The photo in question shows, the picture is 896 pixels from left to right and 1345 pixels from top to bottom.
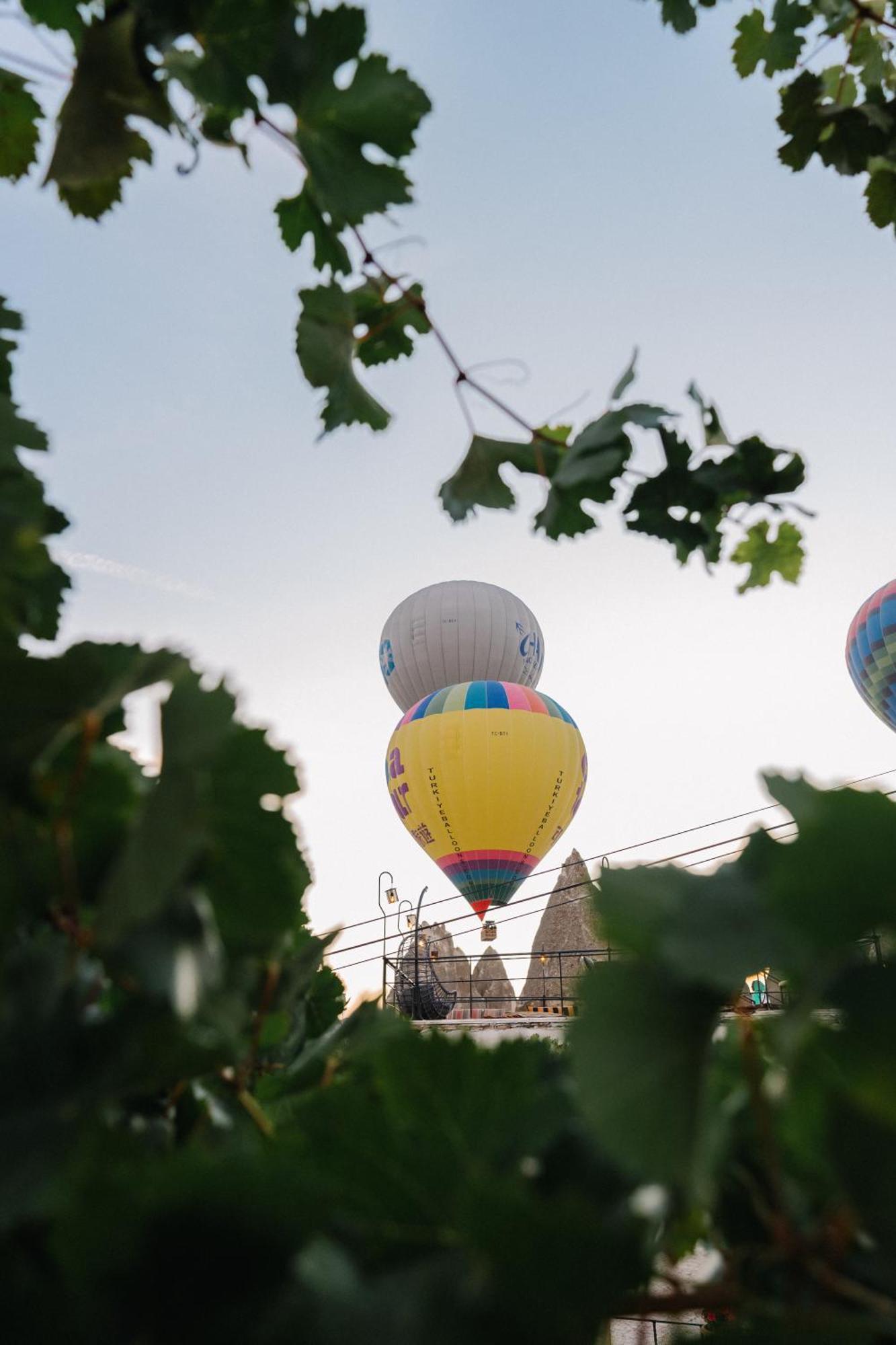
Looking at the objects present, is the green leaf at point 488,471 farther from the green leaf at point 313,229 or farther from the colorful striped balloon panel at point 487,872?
the colorful striped balloon panel at point 487,872

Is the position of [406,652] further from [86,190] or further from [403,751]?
[86,190]

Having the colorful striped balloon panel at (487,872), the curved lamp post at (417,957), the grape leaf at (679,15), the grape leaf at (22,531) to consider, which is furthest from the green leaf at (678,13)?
the colorful striped balloon panel at (487,872)

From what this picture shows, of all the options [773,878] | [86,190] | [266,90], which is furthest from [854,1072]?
[86,190]

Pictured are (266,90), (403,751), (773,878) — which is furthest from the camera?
(403,751)

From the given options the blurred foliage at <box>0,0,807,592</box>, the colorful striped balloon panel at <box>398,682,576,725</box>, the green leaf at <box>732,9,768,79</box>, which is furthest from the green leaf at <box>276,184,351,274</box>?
the colorful striped balloon panel at <box>398,682,576,725</box>

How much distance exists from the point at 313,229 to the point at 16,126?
206 millimetres

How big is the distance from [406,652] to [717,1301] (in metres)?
11.5

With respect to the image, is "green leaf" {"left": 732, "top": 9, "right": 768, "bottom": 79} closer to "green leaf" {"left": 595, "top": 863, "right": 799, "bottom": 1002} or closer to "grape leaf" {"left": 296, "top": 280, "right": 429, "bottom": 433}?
"grape leaf" {"left": 296, "top": 280, "right": 429, "bottom": 433}

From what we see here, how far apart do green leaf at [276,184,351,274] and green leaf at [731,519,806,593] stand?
47 cm

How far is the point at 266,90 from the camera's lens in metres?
0.42

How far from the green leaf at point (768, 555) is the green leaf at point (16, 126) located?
656mm

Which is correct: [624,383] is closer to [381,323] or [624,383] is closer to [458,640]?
[381,323]

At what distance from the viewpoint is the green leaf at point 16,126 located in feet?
1.79

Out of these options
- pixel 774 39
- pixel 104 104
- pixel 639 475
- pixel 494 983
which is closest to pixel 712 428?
pixel 639 475
